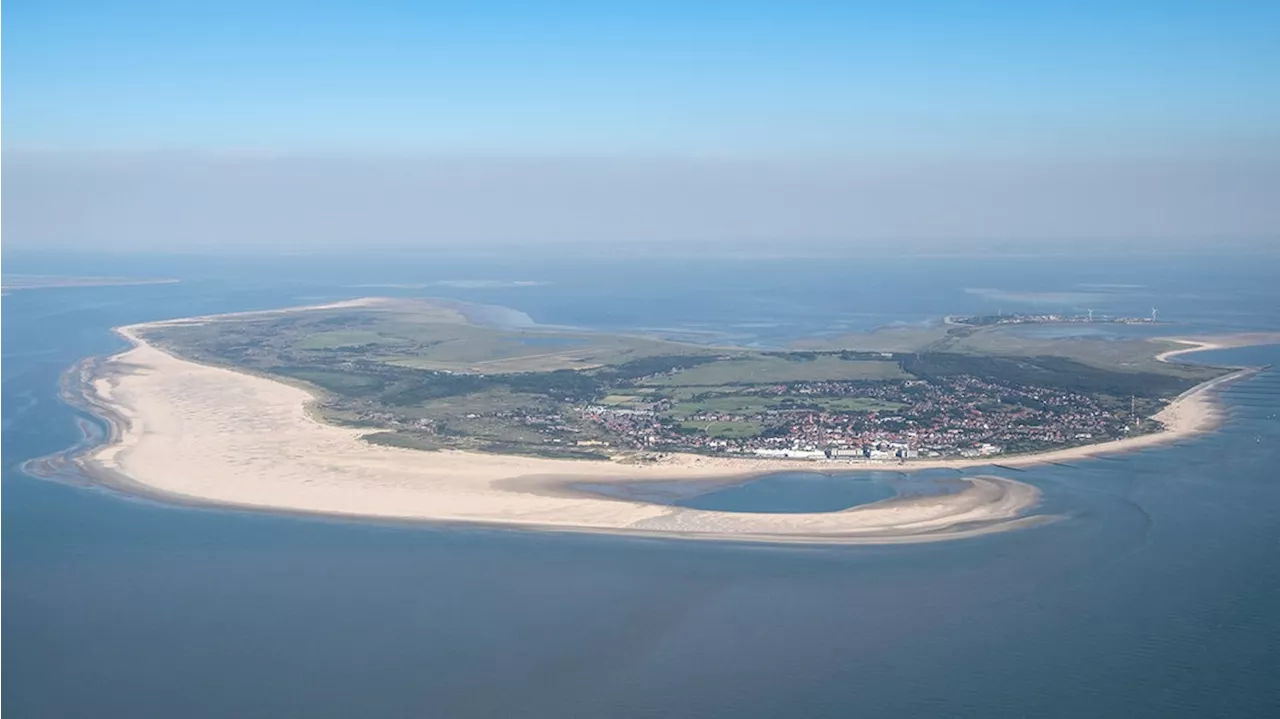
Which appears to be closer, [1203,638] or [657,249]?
[1203,638]

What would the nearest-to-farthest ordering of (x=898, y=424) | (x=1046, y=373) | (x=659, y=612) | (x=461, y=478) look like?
(x=659, y=612)
(x=461, y=478)
(x=898, y=424)
(x=1046, y=373)

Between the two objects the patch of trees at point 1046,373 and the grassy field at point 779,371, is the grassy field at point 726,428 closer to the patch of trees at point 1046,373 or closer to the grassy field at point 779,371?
the grassy field at point 779,371

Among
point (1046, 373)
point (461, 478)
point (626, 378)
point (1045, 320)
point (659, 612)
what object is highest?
point (1045, 320)

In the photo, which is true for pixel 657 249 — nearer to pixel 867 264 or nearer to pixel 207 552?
pixel 867 264

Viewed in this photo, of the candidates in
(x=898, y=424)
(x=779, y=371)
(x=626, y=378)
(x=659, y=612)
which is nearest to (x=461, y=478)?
(x=659, y=612)

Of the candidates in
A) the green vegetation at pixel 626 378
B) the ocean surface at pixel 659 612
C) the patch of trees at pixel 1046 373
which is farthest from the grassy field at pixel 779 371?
the ocean surface at pixel 659 612

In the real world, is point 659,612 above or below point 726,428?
below

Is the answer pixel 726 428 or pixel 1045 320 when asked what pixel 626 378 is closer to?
pixel 726 428

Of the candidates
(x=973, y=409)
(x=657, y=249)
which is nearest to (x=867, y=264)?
(x=657, y=249)
